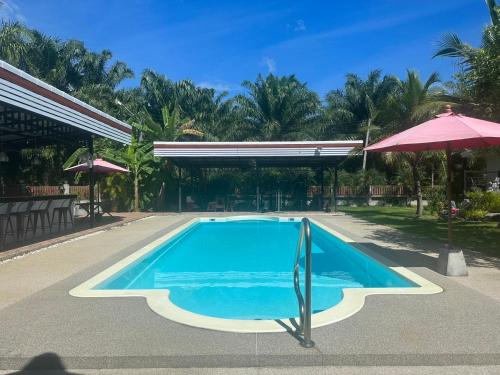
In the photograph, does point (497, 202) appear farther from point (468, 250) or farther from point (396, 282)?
point (396, 282)

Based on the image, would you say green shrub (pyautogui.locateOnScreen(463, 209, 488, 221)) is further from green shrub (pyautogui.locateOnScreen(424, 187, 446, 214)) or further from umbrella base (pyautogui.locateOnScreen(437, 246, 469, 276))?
umbrella base (pyautogui.locateOnScreen(437, 246, 469, 276))

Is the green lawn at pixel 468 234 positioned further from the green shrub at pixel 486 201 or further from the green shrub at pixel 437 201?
the green shrub at pixel 437 201

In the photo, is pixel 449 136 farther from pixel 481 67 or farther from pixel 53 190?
pixel 53 190

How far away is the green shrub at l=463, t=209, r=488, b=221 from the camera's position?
1610 cm

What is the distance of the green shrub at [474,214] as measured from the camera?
52.8 feet

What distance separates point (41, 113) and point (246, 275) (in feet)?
18.3

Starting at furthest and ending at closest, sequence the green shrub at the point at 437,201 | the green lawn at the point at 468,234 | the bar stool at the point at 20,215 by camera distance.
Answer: the green shrub at the point at 437,201
the bar stool at the point at 20,215
the green lawn at the point at 468,234

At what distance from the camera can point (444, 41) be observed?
11078mm

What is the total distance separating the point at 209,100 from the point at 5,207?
2734 cm

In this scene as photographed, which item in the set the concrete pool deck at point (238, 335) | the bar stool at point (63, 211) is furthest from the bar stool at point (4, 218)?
the concrete pool deck at point (238, 335)

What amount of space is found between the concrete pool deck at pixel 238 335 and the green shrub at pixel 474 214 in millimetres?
10877

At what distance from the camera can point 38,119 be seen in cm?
1195

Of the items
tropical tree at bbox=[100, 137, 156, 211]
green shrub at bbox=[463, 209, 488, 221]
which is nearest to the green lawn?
green shrub at bbox=[463, 209, 488, 221]

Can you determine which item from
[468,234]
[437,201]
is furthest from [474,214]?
[468,234]
